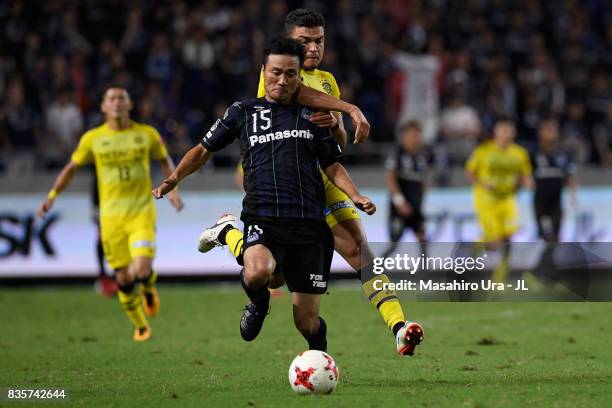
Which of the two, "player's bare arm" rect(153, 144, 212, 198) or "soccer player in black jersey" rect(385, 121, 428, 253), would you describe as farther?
"soccer player in black jersey" rect(385, 121, 428, 253)

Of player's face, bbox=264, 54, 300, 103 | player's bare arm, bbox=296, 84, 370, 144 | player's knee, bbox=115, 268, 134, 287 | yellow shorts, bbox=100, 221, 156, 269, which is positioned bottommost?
player's knee, bbox=115, 268, 134, 287

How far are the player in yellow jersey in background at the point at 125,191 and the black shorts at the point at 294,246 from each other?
13.1ft

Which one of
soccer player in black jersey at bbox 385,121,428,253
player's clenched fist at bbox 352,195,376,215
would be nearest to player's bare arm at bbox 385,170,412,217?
soccer player in black jersey at bbox 385,121,428,253

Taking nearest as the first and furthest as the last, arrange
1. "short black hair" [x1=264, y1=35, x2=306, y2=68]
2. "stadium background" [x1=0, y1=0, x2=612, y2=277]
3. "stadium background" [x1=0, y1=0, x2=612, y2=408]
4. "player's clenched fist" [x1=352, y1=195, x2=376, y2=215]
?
"player's clenched fist" [x1=352, y1=195, x2=376, y2=215] < "short black hair" [x1=264, y1=35, x2=306, y2=68] < "stadium background" [x1=0, y1=0, x2=612, y2=408] < "stadium background" [x1=0, y1=0, x2=612, y2=277]

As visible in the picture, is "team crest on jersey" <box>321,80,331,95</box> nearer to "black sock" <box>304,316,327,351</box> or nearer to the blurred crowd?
"black sock" <box>304,316,327,351</box>

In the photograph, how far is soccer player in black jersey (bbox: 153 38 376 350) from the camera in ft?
26.3

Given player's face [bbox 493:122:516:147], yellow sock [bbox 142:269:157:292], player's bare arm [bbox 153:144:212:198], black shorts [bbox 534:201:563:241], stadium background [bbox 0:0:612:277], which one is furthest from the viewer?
stadium background [bbox 0:0:612:277]

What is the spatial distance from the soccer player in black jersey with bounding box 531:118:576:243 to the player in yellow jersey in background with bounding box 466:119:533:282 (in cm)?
36

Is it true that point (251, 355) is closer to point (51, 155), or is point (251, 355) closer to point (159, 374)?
point (159, 374)

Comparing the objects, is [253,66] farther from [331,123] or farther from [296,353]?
[331,123]

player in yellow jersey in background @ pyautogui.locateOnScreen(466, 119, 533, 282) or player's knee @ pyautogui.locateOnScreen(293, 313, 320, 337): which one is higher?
player's knee @ pyautogui.locateOnScreen(293, 313, 320, 337)

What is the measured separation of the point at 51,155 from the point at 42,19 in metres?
2.93

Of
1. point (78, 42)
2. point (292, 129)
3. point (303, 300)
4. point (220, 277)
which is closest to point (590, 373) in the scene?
point (303, 300)

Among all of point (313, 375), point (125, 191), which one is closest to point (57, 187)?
point (125, 191)
